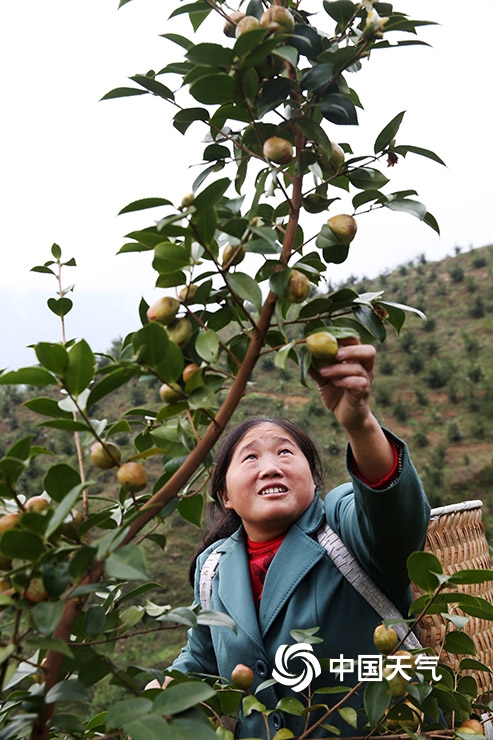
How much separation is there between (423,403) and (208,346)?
307 inches

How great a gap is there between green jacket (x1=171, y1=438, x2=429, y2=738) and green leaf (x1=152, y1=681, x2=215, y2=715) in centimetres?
56

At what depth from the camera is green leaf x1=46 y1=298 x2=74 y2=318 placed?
0.82m

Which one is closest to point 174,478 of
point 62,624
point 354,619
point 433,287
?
point 62,624

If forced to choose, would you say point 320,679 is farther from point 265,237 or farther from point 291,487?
point 265,237

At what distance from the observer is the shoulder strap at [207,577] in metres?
1.42

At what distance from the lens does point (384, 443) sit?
89 centimetres

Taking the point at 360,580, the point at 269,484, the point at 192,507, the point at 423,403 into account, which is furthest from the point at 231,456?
Answer: the point at 423,403

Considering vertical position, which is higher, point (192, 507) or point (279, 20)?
point (279, 20)

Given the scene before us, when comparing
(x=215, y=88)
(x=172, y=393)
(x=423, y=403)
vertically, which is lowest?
(x=423, y=403)

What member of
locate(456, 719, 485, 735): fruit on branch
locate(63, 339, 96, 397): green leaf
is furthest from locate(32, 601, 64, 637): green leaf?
locate(456, 719, 485, 735): fruit on branch

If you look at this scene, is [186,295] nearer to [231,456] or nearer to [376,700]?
[376,700]

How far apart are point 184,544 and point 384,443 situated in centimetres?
490

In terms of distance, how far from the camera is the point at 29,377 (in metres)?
0.57

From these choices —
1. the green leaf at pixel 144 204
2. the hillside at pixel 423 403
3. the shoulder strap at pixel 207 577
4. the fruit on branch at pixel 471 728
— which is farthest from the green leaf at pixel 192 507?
the hillside at pixel 423 403
